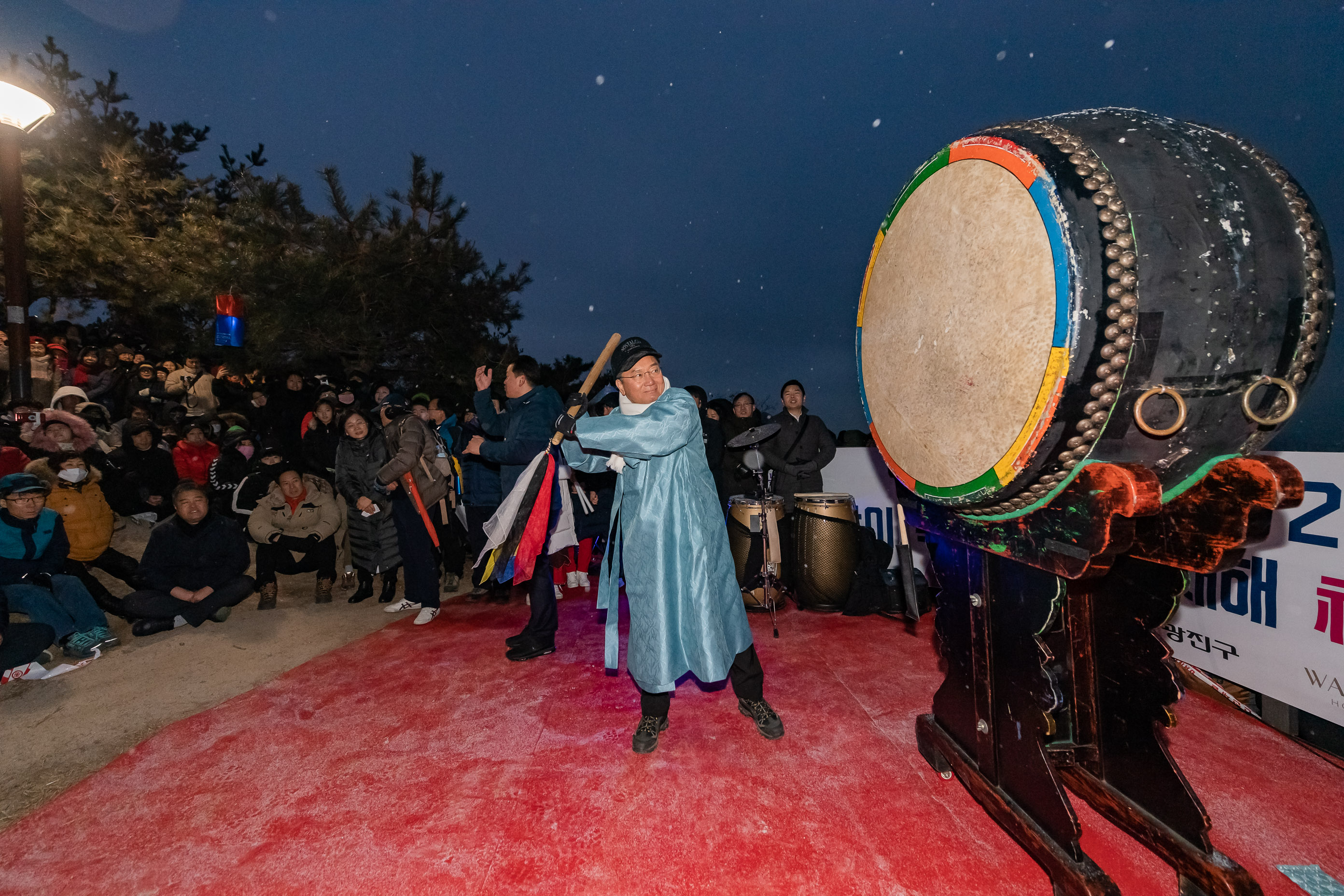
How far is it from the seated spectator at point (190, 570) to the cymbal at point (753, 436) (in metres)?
3.92

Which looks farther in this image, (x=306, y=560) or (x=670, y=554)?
(x=306, y=560)

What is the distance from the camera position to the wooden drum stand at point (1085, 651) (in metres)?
1.21

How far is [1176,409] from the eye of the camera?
116 cm

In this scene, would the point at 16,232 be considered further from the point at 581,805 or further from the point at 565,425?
the point at 581,805

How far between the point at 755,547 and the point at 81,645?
452 cm

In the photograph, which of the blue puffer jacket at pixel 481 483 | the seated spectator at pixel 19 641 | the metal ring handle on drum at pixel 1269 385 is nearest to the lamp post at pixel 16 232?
the seated spectator at pixel 19 641

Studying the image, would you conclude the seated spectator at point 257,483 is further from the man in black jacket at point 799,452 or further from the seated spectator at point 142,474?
the man in black jacket at point 799,452

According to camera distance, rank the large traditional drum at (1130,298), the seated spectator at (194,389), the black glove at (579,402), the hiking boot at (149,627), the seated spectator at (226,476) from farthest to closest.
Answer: the seated spectator at (194,389), the seated spectator at (226,476), the hiking boot at (149,627), the black glove at (579,402), the large traditional drum at (1130,298)

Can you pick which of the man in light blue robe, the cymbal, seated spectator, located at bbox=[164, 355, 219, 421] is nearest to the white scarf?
the man in light blue robe

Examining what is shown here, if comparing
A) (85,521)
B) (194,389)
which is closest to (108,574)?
(85,521)

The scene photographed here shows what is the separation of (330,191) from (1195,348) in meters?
11.3

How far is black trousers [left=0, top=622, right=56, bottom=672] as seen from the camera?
10.6 feet

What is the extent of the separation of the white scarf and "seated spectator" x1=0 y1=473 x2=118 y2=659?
3.82 meters

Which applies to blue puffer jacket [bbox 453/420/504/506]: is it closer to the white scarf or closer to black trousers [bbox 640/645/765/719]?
the white scarf
